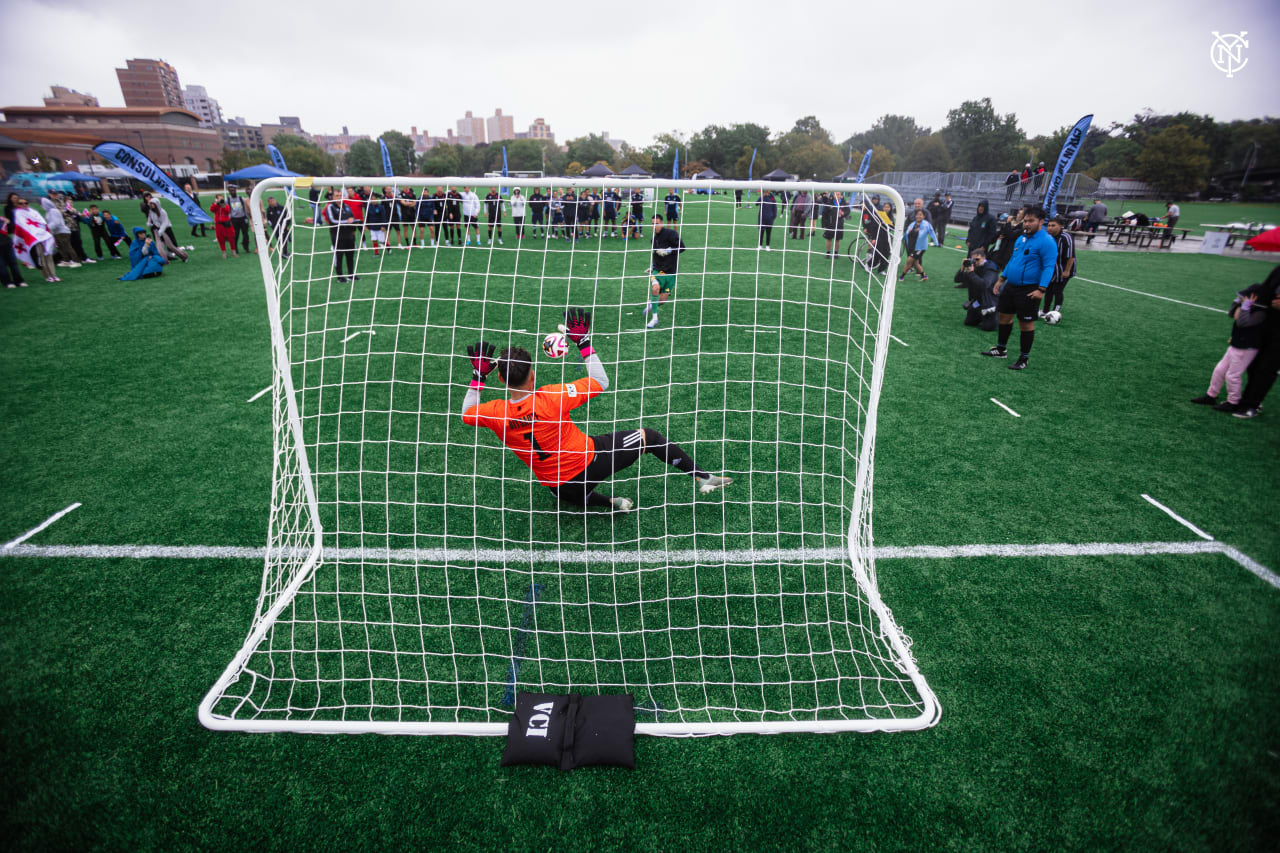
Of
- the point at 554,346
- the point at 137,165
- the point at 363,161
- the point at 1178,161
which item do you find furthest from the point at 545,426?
the point at 363,161

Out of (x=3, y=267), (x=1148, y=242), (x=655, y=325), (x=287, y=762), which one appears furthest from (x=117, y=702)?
(x=1148, y=242)

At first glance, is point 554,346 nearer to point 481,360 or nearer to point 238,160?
point 481,360

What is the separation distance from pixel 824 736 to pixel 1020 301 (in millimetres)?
6894

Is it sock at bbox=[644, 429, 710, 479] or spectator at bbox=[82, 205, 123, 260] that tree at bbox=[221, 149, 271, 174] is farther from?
sock at bbox=[644, 429, 710, 479]

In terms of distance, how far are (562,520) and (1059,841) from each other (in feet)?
11.2

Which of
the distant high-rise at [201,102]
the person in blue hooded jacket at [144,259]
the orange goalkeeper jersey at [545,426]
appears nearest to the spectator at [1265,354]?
the orange goalkeeper jersey at [545,426]

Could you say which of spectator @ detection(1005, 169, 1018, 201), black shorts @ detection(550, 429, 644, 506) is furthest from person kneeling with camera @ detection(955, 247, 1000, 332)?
spectator @ detection(1005, 169, 1018, 201)

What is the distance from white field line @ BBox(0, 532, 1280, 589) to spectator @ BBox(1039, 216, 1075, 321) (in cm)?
470

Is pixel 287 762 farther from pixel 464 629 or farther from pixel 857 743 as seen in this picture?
pixel 857 743

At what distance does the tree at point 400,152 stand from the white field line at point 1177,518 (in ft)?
331

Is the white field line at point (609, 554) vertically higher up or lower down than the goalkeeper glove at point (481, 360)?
lower down

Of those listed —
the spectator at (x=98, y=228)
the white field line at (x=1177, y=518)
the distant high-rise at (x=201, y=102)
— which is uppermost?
the distant high-rise at (x=201, y=102)

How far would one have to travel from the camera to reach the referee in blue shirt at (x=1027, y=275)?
6.76 m

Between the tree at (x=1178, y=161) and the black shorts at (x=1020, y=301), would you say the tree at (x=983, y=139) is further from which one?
the black shorts at (x=1020, y=301)
